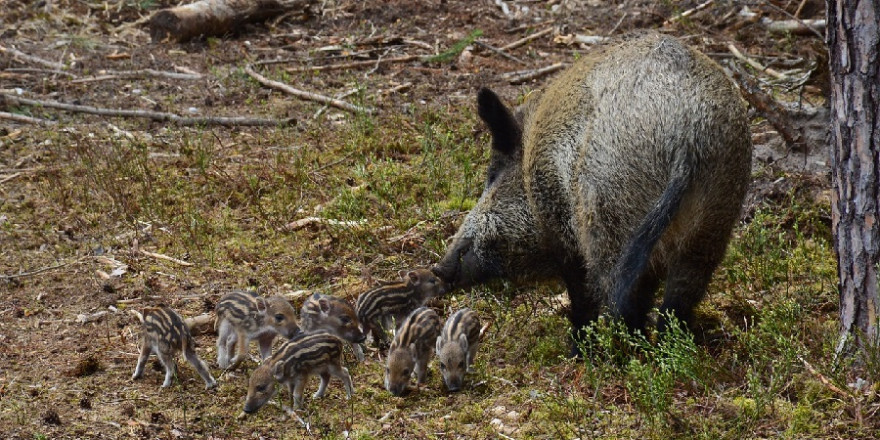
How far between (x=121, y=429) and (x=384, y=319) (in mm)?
1686

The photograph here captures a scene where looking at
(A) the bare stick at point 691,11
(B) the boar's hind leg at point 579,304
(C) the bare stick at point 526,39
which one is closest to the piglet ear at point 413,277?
(B) the boar's hind leg at point 579,304

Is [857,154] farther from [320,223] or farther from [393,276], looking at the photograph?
[320,223]

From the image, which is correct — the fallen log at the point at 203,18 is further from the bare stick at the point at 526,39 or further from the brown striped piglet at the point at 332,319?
the brown striped piglet at the point at 332,319

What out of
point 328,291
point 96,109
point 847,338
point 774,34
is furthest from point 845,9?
point 96,109

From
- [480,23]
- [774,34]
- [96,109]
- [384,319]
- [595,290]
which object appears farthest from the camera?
[480,23]

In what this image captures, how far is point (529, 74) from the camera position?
432 inches

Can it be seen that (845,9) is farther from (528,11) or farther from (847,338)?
(528,11)

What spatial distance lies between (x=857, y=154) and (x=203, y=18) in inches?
355

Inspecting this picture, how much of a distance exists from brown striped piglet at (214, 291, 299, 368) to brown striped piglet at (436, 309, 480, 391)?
91 centimetres

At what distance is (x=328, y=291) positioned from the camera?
281 inches

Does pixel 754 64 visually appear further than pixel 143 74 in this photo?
No

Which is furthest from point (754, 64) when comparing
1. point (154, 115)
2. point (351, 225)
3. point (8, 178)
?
point (8, 178)

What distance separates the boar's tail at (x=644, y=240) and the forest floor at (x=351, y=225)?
26cm

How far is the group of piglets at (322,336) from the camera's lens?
5.46 meters
